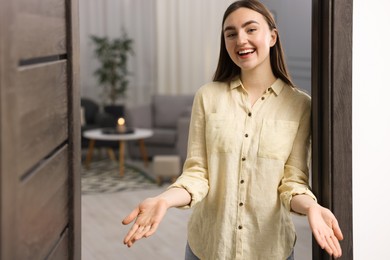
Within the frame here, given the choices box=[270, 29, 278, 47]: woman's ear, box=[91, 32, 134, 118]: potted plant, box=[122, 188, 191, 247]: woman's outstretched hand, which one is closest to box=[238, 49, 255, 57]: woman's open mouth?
box=[270, 29, 278, 47]: woman's ear

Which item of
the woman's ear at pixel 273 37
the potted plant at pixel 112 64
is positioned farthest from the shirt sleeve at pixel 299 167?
the potted plant at pixel 112 64

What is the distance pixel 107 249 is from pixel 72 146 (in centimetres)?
257

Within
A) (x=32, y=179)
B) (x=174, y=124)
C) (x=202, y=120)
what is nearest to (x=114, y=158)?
(x=174, y=124)

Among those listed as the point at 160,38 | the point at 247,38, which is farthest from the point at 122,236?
the point at 160,38

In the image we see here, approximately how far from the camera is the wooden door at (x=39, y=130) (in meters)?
0.99

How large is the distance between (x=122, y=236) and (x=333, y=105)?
287 centimetres

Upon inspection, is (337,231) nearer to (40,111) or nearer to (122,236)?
(40,111)

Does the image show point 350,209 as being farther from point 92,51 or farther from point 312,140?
point 92,51

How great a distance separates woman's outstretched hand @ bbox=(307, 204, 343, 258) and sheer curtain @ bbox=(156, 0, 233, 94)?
21.9 feet

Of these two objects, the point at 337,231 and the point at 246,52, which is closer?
the point at 337,231

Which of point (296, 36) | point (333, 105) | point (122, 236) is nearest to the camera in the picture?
point (333, 105)

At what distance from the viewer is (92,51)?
26.6ft

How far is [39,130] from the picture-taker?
1256 millimetres
